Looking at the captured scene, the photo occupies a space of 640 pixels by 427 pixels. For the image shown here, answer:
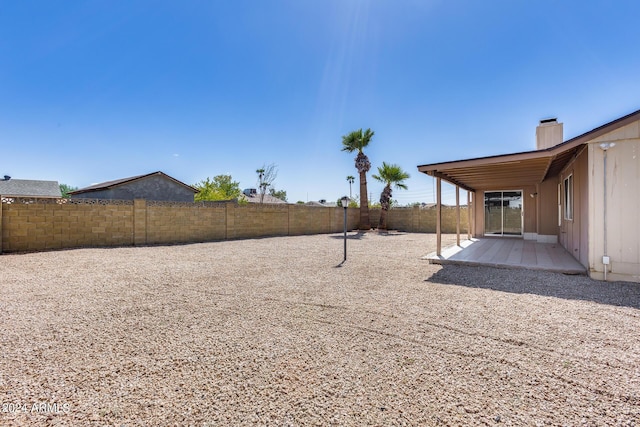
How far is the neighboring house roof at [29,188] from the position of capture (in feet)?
76.8

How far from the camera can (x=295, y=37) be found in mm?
9281

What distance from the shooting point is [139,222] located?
33.9 ft

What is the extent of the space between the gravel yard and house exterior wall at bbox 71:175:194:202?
14052 mm

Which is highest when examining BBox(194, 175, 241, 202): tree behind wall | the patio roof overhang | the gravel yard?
BBox(194, 175, 241, 202): tree behind wall

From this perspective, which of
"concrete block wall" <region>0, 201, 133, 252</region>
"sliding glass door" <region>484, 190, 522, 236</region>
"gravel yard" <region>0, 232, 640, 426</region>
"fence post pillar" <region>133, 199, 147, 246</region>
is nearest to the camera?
"gravel yard" <region>0, 232, 640, 426</region>

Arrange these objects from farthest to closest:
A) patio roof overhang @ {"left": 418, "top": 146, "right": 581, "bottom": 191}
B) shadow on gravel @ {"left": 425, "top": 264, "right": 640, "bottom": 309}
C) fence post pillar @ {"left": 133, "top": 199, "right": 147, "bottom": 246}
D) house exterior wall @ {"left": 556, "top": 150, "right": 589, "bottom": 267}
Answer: fence post pillar @ {"left": 133, "top": 199, "right": 147, "bottom": 246}, patio roof overhang @ {"left": 418, "top": 146, "right": 581, "bottom": 191}, house exterior wall @ {"left": 556, "top": 150, "right": 589, "bottom": 267}, shadow on gravel @ {"left": 425, "top": 264, "right": 640, "bottom": 309}

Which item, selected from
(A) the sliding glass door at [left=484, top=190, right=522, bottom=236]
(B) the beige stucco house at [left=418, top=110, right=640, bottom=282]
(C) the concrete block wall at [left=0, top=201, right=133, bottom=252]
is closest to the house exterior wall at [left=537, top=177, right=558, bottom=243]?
(A) the sliding glass door at [left=484, top=190, right=522, bottom=236]

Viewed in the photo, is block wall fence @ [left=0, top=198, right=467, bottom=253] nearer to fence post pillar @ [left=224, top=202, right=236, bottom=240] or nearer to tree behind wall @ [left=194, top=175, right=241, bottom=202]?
fence post pillar @ [left=224, top=202, right=236, bottom=240]

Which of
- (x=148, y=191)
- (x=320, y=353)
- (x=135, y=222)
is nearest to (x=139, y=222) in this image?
(x=135, y=222)

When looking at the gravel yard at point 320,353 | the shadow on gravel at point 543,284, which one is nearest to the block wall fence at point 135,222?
the gravel yard at point 320,353

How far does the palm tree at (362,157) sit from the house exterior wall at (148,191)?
1178 centimetres

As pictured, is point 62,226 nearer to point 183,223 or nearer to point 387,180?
point 183,223

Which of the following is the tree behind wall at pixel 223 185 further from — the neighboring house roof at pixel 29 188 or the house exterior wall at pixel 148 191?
the neighboring house roof at pixel 29 188

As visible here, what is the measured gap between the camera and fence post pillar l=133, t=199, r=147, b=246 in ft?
33.6
